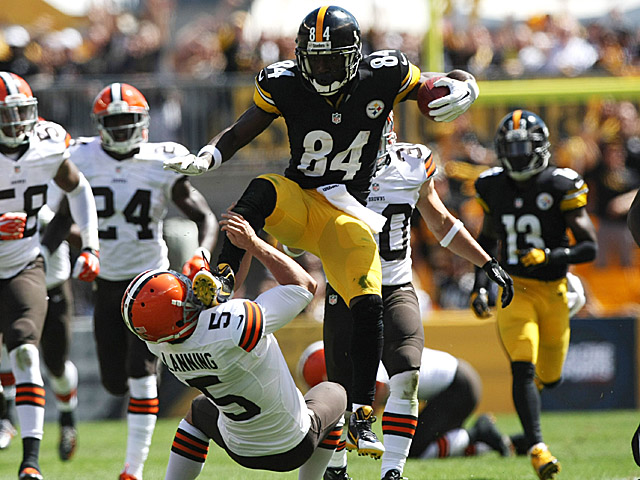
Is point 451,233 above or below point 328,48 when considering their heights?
below

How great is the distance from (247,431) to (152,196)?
2934 mm

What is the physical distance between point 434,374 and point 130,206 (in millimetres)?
2434

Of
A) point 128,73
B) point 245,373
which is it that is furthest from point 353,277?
point 128,73

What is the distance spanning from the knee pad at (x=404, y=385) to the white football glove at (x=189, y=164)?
5.07ft

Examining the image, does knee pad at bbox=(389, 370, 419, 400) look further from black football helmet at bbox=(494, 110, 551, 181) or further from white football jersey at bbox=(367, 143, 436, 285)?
black football helmet at bbox=(494, 110, 551, 181)

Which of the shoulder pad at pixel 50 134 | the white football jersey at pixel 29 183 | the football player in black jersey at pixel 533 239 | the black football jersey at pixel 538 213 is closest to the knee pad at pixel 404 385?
the football player in black jersey at pixel 533 239

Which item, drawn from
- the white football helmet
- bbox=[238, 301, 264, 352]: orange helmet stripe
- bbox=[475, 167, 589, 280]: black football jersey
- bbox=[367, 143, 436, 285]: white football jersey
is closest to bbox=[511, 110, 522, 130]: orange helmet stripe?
bbox=[475, 167, 589, 280]: black football jersey

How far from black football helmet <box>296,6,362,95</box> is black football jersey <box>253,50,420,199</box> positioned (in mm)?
115

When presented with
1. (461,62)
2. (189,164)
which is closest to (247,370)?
(189,164)

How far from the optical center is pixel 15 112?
6.29 metres

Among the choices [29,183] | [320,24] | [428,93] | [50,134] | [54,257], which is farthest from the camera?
[54,257]

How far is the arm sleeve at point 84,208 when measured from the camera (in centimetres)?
648

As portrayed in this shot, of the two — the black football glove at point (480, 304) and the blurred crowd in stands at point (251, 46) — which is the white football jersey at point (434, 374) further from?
the blurred crowd in stands at point (251, 46)

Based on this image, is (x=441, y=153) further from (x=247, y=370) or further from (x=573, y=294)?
(x=247, y=370)
